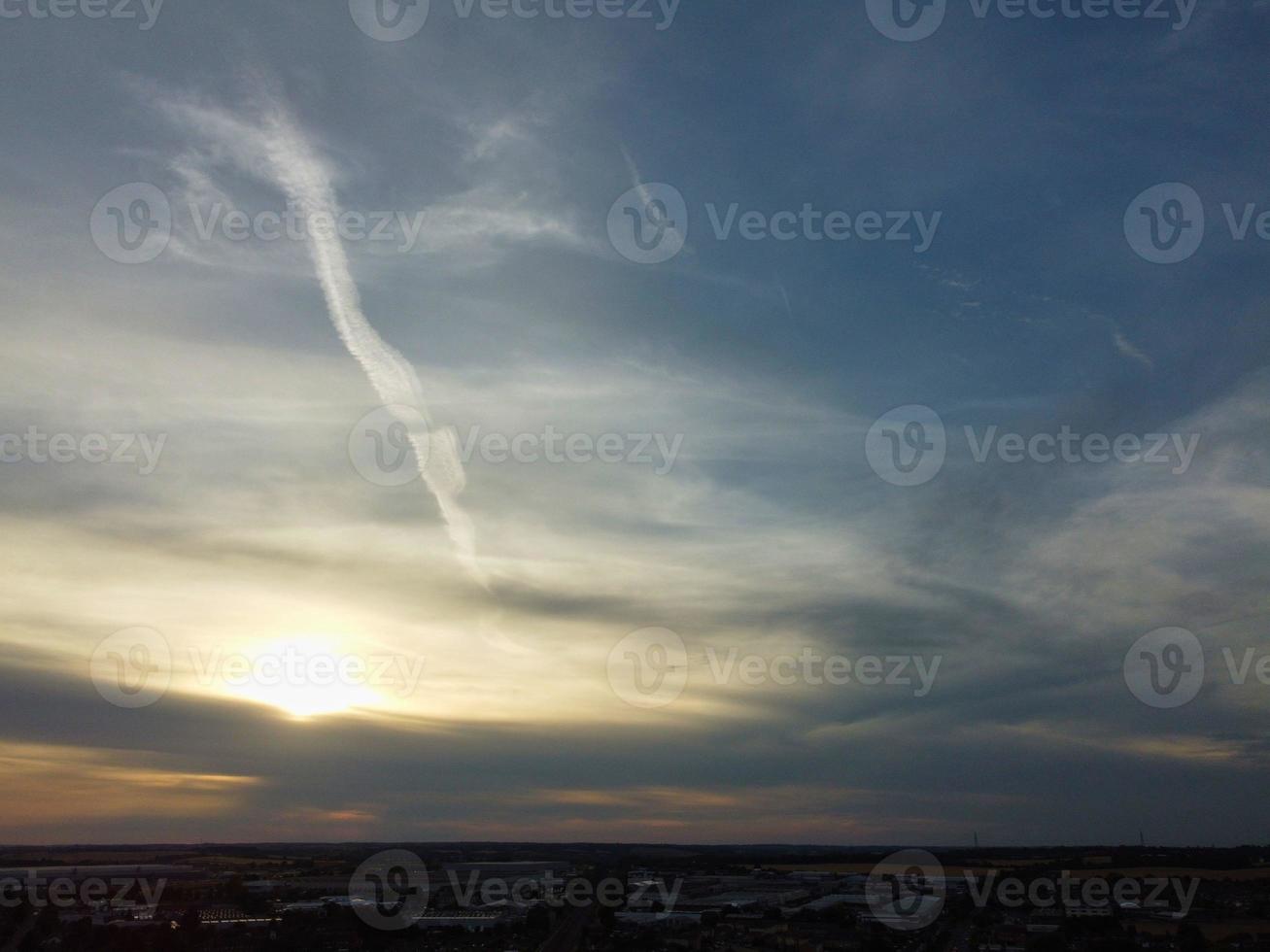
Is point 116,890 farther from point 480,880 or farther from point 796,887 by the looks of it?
point 796,887

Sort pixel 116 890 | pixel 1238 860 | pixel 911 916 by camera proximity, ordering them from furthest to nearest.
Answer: pixel 1238 860 → pixel 116 890 → pixel 911 916

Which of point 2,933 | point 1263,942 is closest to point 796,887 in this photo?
point 1263,942

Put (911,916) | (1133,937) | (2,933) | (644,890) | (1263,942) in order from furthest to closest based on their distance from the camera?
(644,890)
(911,916)
(2,933)
(1133,937)
(1263,942)

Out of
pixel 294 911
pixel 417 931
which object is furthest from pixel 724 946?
pixel 294 911

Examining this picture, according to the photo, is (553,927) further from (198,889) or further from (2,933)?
(198,889)

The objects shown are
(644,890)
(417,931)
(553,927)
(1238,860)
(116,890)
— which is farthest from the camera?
(1238,860)

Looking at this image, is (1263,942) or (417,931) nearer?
(1263,942)
